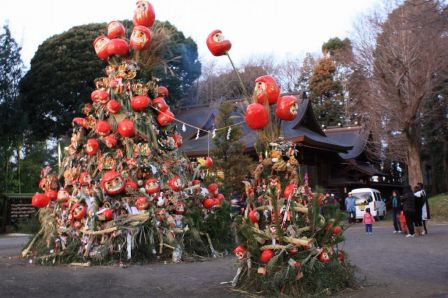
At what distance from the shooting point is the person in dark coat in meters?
14.9

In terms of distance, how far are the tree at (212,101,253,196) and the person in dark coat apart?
6047mm

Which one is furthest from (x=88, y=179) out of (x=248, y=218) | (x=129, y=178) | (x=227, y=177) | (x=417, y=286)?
(x=227, y=177)

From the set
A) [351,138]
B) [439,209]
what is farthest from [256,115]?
[351,138]

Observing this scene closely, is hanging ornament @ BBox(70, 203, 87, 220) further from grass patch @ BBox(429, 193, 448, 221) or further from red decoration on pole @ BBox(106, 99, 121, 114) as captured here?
grass patch @ BBox(429, 193, 448, 221)

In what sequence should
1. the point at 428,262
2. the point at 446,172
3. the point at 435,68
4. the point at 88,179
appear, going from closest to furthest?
1. the point at 428,262
2. the point at 88,179
3. the point at 435,68
4. the point at 446,172

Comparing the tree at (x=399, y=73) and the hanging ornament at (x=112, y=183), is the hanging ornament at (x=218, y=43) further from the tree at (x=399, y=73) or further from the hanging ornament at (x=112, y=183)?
the tree at (x=399, y=73)

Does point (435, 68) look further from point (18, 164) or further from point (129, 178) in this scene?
point (18, 164)

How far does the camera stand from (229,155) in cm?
1984

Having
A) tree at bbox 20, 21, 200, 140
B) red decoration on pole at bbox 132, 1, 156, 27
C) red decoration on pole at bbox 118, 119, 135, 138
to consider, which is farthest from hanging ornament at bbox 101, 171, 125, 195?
tree at bbox 20, 21, 200, 140

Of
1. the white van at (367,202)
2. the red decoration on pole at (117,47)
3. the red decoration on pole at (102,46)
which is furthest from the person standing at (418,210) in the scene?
the white van at (367,202)

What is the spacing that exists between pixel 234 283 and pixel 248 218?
3.05 ft

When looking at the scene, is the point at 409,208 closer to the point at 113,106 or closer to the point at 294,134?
the point at 113,106

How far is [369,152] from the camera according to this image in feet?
119

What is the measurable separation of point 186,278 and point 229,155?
11662 mm
